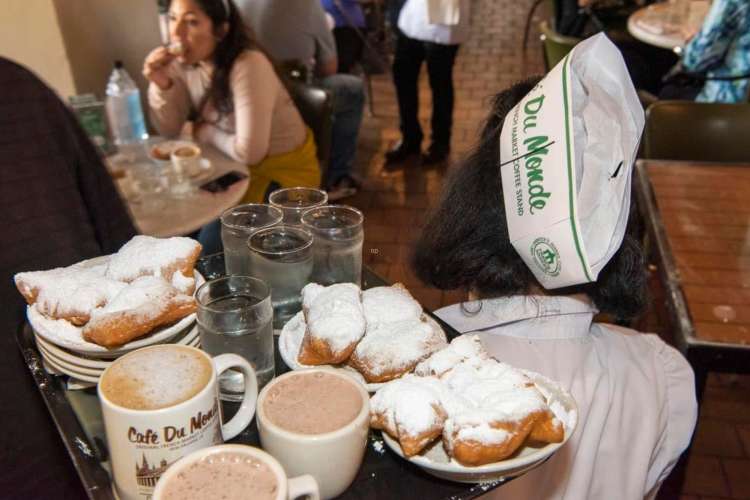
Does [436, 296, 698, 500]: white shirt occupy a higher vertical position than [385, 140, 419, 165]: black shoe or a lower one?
higher

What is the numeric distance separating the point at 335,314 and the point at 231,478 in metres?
0.28

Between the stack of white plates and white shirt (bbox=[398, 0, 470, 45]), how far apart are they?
3.29 metres

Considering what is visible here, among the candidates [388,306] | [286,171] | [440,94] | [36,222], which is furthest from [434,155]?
[388,306]

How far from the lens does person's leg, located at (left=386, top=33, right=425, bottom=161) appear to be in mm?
4129

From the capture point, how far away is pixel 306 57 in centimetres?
355

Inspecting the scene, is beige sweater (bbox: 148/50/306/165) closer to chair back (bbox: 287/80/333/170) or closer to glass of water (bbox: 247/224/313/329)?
chair back (bbox: 287/80/333/170)

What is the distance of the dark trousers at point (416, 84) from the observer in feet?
13.1

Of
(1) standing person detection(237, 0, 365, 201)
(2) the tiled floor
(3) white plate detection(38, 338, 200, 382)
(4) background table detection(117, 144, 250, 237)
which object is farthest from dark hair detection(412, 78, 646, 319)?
(1) standing person detection(237, 0, 365, 201)

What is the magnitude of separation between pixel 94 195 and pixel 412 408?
999mm

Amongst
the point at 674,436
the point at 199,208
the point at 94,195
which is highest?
the point at 94,195

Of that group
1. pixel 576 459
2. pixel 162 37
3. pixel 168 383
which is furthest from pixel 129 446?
pixel 162 37

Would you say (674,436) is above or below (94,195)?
below

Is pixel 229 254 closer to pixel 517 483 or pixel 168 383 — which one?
pixel 168 383

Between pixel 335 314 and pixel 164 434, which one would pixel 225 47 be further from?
pixel 164 434
